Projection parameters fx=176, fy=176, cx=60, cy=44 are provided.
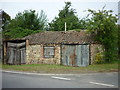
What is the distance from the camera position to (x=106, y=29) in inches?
774

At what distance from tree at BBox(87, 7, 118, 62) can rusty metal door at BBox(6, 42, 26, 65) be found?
842 cm

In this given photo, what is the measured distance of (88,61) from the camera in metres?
19.0

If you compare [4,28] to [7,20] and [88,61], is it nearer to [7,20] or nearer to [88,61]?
[7,20]

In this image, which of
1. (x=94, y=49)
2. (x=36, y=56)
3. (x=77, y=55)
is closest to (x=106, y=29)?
(x=94, y=49)

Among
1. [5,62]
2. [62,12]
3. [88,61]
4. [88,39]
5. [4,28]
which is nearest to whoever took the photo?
[88,61]

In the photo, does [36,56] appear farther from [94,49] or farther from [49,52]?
[94,49]

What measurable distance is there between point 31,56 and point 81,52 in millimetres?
6183

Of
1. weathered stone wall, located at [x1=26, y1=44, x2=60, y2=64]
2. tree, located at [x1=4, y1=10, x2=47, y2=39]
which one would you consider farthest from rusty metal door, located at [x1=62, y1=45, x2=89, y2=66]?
tree, located at [x1=4, y1=10, x2=47, y2=39]

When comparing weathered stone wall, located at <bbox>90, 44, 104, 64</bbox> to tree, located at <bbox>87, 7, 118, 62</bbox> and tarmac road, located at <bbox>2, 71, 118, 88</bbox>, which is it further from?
tarmac road, located at <bbox>2, 71, 118, 88</bbox>

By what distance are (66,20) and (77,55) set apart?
22.2 meters

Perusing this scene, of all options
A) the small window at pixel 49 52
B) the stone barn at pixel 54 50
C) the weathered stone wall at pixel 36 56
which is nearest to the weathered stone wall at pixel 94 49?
the stone barn at pixel 54 50

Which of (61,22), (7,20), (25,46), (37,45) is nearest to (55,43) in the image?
(37,45)

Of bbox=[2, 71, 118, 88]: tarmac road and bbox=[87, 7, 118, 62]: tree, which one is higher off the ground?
bbox=[87, 7, 118, 62]: tree

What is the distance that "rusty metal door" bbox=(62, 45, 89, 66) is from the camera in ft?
62.3
